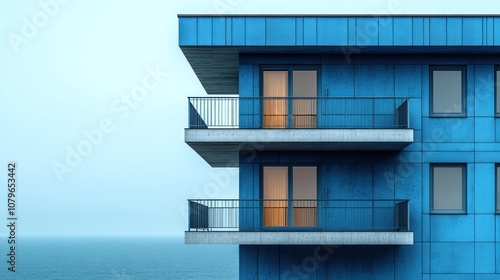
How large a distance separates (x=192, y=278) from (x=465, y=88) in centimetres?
12828

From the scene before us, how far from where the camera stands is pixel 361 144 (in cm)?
2100

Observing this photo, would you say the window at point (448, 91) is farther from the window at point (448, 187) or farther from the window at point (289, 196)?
the window at point (289, 196)

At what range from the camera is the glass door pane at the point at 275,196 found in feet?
70.5

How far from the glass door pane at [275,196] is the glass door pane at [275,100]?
1.36 metres

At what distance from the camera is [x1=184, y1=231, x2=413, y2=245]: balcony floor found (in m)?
20.6

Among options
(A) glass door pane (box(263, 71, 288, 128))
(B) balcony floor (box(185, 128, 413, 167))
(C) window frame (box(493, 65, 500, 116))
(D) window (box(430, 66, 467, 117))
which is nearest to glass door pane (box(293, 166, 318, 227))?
(B) balcony floor (box(185, 128, 413, 167))

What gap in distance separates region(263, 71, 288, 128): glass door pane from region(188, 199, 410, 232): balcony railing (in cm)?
234

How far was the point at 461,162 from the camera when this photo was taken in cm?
2186

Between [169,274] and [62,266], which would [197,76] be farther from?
[62,266]

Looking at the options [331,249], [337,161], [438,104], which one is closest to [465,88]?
[438,104]

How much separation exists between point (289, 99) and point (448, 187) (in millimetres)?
5383

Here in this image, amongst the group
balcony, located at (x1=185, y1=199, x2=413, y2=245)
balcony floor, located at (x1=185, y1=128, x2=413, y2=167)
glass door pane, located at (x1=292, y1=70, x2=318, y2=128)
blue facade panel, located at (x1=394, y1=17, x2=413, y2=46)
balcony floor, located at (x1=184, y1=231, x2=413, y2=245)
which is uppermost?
blue facade panel, located at (x1=394, y1=17, x2=413, y2=46)

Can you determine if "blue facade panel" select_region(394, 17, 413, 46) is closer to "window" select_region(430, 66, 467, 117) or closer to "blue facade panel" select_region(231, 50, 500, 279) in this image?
"blue facade panel" select_region(231, 50, 500, 279)

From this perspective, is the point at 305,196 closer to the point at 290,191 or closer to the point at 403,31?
the point at 290,191
